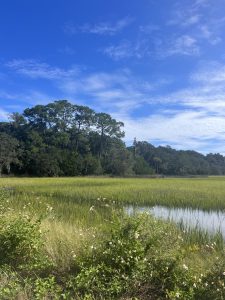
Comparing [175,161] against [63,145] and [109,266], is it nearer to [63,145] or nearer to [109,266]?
[63,145]

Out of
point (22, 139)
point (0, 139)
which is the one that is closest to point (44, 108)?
point (22, 139)

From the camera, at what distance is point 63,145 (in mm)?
91562

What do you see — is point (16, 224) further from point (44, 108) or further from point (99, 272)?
point (44, 108)

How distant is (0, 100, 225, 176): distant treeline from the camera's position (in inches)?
3027

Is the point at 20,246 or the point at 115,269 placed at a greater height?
the point at 20,246

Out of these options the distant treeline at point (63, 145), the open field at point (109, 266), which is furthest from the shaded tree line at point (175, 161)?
the open field at point (109, 266)

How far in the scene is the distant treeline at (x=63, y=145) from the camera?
7688cm

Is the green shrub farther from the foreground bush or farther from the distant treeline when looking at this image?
the distant treeline

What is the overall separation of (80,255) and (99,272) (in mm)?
842

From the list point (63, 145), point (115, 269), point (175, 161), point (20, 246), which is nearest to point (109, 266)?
point (115, 269)

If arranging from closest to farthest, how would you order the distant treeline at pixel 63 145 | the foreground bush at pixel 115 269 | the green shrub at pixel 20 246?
the foreground bush at pixel 115 269
the green shrub at pixel 20 246
the distant treeline at pixel 63 145

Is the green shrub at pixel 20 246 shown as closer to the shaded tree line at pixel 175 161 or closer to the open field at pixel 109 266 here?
the open field at pixel 109 266

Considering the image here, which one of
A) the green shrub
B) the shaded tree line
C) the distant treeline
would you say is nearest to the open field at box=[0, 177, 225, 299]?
the green shrub

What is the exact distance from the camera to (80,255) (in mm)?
5793
